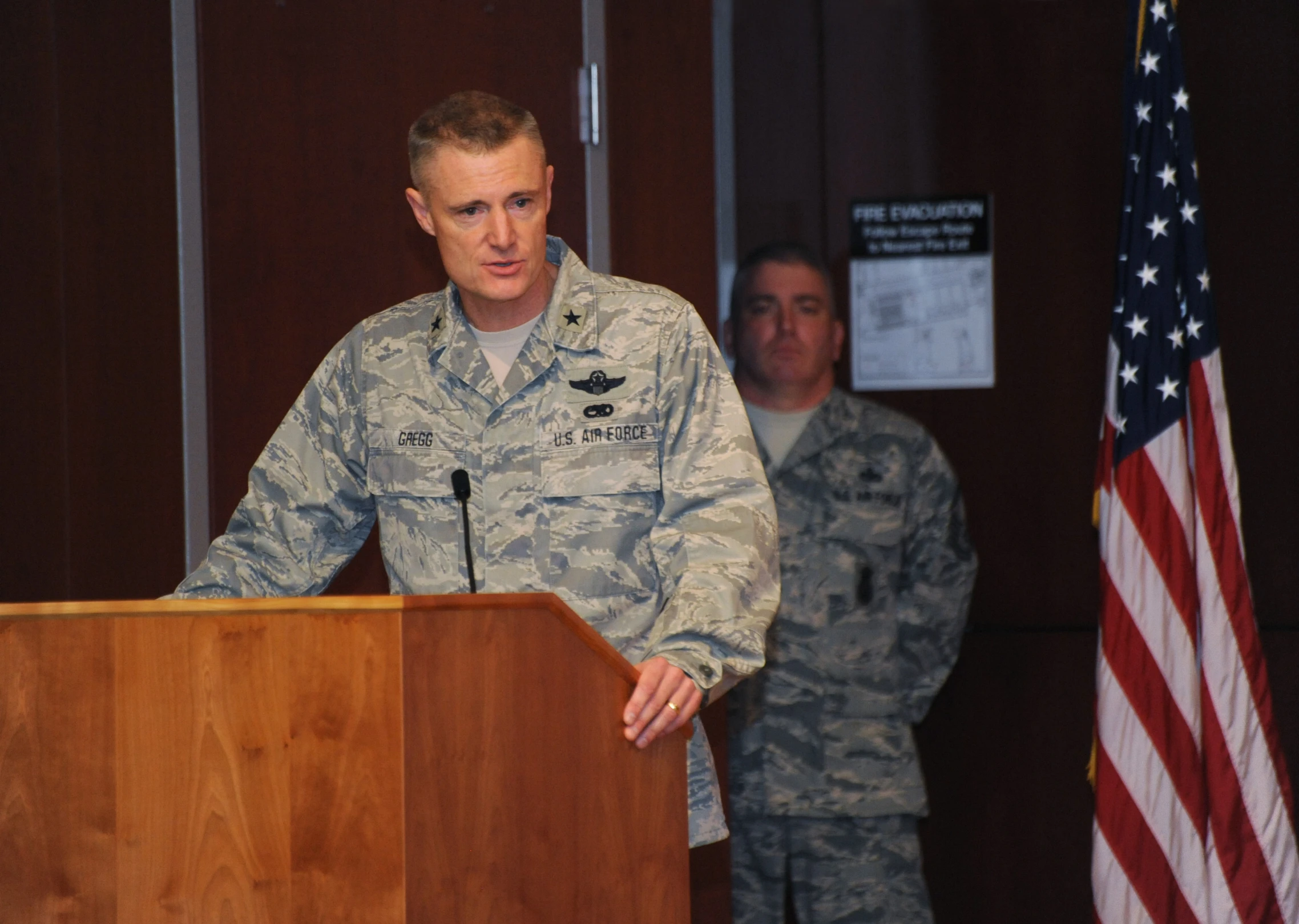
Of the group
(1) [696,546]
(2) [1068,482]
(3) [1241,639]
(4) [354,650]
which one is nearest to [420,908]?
(4) [354,650]

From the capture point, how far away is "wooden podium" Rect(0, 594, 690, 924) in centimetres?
128

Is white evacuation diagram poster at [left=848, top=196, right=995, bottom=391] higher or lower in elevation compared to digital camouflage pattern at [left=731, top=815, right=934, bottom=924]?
higher

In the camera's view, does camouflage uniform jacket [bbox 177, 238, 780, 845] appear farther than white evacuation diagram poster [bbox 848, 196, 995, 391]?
No

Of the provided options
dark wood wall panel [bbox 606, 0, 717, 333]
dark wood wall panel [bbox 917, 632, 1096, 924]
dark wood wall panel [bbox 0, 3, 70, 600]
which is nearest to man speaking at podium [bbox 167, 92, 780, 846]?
dark wood wall panel [bbox 0, 3, 70, 600]

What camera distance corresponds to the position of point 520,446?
207cm

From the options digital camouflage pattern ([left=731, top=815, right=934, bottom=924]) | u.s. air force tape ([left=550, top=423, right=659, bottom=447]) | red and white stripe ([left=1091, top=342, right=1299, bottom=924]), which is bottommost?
digital camouflage pattern ([left=731, top=815, right=934, bottom=924])

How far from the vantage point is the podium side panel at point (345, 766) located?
1.28 metres

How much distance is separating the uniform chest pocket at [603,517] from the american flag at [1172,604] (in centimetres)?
164

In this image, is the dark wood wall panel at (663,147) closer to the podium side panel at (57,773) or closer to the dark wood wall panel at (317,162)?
the dark wood wall panel at (317,162)

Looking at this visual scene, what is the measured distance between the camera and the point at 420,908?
129 cm

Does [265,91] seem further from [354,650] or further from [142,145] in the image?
[354,650]

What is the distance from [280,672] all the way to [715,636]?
600 mm

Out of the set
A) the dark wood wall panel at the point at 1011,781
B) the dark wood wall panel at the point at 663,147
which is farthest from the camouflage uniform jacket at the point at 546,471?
the dark wood wall panel at the point at 1011,781

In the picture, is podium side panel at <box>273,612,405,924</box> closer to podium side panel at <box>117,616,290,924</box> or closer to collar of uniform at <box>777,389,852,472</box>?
podium side panel at <box>117,616,290,924</box>
